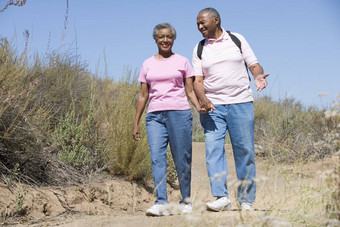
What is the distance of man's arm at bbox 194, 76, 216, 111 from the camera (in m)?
4.22

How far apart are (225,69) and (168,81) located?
597 mm

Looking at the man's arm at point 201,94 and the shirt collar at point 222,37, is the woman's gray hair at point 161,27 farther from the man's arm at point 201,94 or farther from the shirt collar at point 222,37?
the man's arm at point 201,94

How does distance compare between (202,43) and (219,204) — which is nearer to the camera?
(219,204)

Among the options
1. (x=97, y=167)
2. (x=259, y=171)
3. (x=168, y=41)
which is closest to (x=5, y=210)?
(x=97, y=167)

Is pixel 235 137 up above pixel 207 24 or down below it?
below

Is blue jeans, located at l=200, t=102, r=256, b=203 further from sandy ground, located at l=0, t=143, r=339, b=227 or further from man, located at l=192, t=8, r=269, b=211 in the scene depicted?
sandy ground, located at l=0, t=143, r=339, b=227

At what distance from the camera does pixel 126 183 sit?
626 centimetres

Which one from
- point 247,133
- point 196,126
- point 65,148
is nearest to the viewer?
point 247,133

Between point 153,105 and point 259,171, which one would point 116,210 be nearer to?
point 153,105

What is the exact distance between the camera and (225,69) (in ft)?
14.3

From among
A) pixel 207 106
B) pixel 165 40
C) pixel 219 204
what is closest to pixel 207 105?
pixel 207 106

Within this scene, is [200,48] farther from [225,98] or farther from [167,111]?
[167,111]

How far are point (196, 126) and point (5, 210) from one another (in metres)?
10.7

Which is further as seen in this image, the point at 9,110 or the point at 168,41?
the point at 9,110
